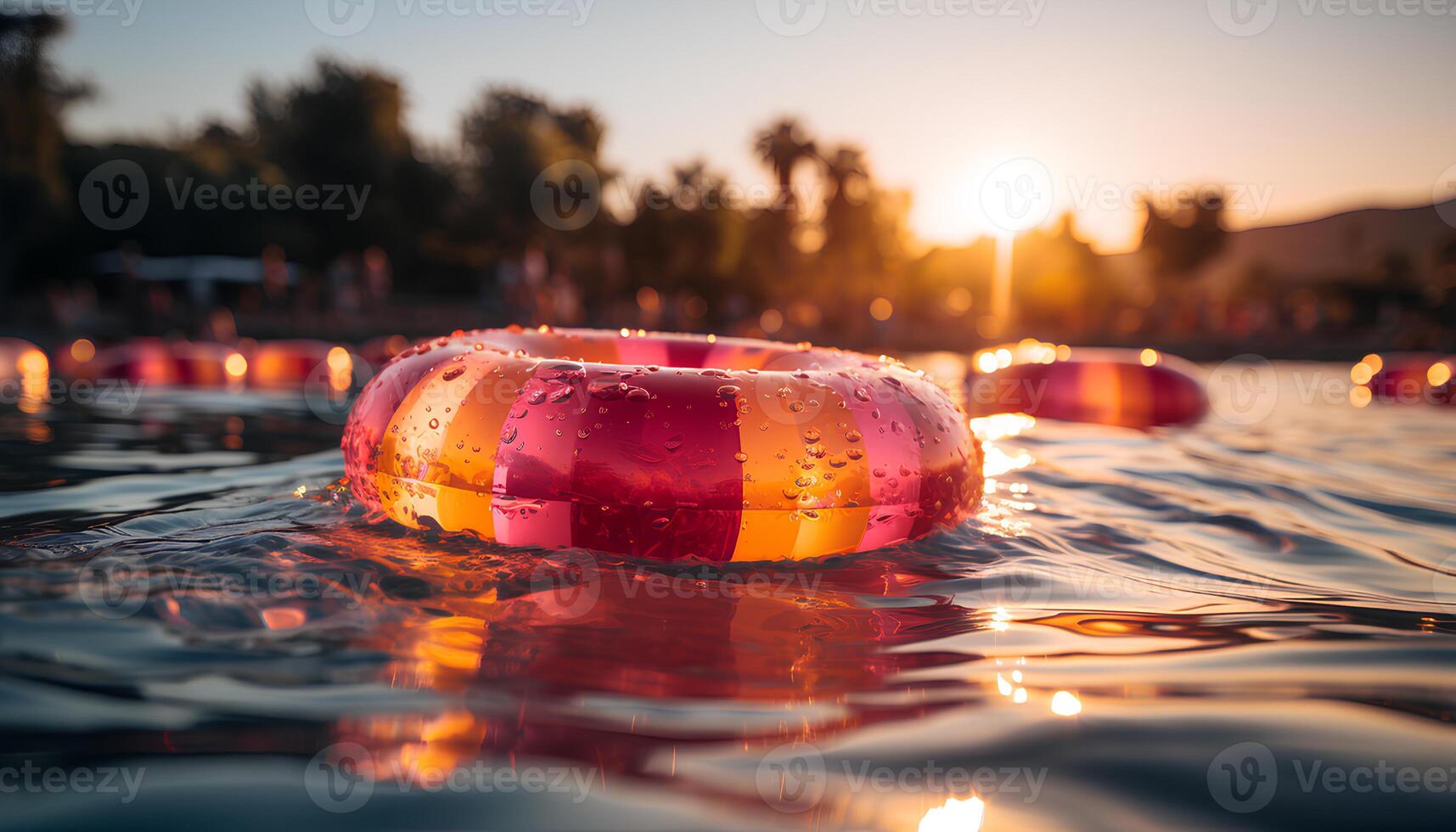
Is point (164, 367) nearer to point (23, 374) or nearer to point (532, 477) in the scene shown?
point (23, 374)

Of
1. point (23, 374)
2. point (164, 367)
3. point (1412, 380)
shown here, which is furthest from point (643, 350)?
point (1412, 380)

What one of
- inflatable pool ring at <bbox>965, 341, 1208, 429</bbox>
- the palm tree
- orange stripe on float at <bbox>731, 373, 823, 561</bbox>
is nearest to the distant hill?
the palm tree

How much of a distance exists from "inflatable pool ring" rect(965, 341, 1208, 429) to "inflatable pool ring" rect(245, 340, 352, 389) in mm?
7477

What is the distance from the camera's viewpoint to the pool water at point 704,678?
1.67 meters

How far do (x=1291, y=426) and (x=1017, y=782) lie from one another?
31.6 feet

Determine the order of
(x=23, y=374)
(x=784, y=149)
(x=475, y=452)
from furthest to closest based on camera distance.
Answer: (x=784, y=149), (x=23, y=374), (x=475, y=452)

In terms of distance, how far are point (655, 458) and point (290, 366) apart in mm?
9220

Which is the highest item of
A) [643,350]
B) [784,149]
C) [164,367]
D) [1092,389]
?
[784,149]

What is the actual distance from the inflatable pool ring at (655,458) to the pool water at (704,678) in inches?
5.6

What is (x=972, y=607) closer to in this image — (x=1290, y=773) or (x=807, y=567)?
(x=807, y=567)

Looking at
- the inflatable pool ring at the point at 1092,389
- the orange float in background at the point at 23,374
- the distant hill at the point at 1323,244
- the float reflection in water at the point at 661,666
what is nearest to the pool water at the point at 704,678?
the float reflection in water at the point at 661,666

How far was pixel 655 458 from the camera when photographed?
9.71 ft

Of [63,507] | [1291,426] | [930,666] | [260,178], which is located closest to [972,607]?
[930,666]

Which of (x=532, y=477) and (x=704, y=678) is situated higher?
(x=532, y=477)
